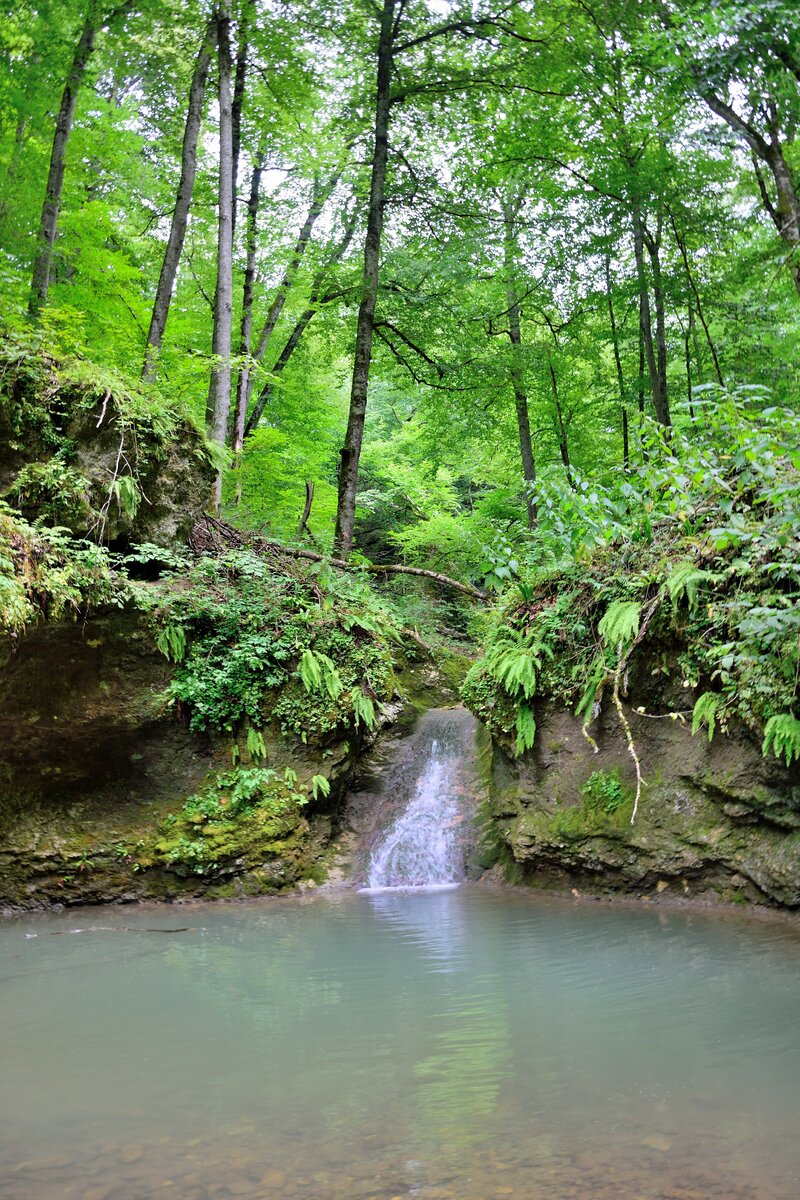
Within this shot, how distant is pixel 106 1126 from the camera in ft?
10.5

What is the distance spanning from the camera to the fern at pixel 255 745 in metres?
9.10

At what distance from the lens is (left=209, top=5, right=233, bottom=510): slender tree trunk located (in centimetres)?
1114

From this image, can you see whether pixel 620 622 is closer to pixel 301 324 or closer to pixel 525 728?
pixel 525 728

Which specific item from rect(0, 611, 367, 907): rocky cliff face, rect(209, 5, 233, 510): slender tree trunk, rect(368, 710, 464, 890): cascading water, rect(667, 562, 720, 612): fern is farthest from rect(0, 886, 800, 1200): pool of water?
rect(209, 5, 233, 510): slender tree trunk

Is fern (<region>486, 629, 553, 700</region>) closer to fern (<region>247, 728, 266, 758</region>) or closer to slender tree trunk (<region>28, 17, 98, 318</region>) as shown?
fern (<region>247, 728, 266, 758</region>)

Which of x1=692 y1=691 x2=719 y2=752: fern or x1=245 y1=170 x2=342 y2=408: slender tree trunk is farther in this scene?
x1=245 y1=170 x2=342 y2=408: slender tree trunk

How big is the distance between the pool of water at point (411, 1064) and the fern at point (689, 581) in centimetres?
273

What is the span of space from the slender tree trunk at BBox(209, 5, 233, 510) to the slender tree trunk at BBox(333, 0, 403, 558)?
2309mm

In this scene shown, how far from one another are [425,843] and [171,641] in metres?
3.77

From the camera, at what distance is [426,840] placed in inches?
371

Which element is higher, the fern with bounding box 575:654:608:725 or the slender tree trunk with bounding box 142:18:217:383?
the slender tree trunk with bounding box 142:18:217:383

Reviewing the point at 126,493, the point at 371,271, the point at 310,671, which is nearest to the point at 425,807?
the point at 310,671

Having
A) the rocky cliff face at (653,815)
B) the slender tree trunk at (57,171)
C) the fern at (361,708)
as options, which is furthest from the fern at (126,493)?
→ the rocky cliff face at (653,815)

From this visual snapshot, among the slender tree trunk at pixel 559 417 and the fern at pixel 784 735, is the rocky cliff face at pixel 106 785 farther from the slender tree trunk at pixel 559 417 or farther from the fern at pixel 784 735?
the slender tree trunk at pixel 559 417
